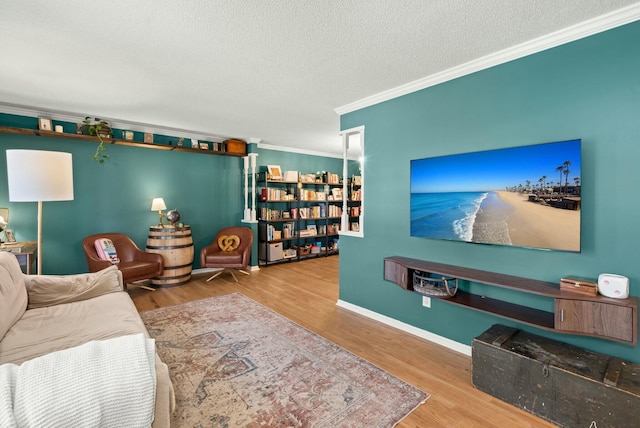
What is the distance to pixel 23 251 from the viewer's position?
3051 mm

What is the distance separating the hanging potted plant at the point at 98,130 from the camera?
12.7ft

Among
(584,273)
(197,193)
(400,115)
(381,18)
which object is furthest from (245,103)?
(584,273)

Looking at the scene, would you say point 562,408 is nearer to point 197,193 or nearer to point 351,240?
point 351,240

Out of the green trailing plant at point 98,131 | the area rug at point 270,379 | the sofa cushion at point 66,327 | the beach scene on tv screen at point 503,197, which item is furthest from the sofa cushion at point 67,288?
the beach scene on tv screen at point 503,197

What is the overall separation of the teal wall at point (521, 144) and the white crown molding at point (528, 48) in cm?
4

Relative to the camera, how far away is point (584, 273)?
1912mm

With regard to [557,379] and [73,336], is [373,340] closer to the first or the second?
[557,379]

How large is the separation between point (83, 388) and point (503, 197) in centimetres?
260

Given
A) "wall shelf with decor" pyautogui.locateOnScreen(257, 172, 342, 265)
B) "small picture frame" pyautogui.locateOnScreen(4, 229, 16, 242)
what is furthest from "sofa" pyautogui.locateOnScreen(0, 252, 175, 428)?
"wall shelf with decor" pyautogui.locateOnScreen(257, 172, 342, 265)

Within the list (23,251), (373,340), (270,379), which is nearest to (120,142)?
(23,251)

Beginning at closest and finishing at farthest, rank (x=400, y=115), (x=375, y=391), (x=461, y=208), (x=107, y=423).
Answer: (x=107, y=423)
(x=375, y=391)
(x=461, y=208)
(x=400, y=115)

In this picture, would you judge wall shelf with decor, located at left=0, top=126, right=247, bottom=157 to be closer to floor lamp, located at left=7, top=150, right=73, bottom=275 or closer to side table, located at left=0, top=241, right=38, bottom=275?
side table, located at left=0, top=241, right=38, bottom=275

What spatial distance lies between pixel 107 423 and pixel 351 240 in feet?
9.03

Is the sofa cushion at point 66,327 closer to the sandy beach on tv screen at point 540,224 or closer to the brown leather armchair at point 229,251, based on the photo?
the brown leather armchair at point 229,251
